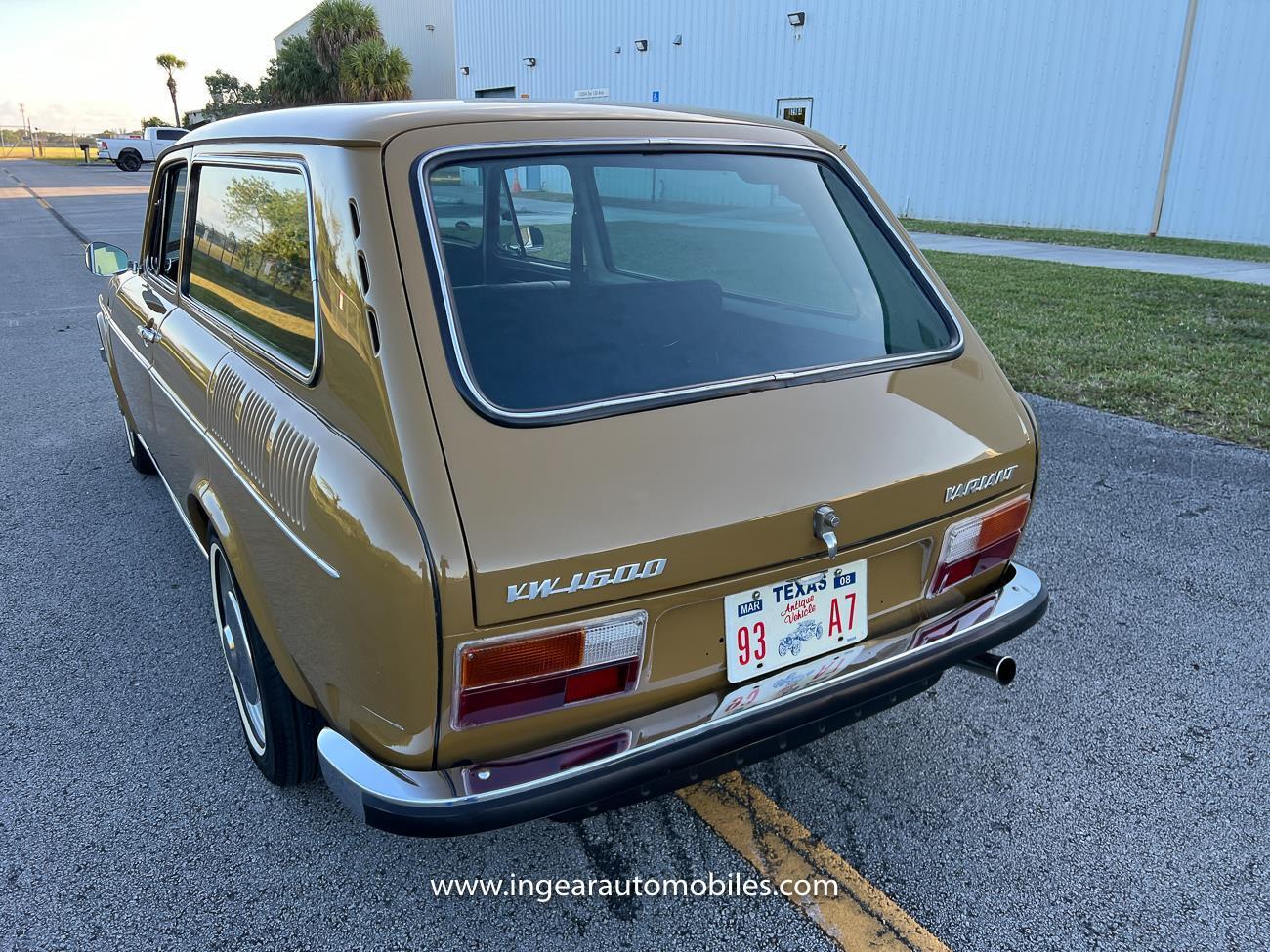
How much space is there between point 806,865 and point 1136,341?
6.65m

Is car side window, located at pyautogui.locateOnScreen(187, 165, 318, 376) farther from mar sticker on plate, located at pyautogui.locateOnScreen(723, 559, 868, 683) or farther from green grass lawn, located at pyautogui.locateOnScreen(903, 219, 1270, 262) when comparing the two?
green grass lawn, located at pyautogui.locateOnScreen(903, 219, 1270, 262)

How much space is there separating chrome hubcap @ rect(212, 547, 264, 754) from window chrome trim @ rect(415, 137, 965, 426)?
3.59 ft

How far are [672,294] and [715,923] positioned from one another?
1522mm

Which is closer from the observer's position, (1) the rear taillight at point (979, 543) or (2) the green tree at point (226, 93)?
(1) the rear taillight at point (979, 543)

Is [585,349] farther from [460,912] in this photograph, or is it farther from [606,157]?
[460,912]

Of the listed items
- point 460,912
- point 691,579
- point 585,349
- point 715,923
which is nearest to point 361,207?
point 585,349

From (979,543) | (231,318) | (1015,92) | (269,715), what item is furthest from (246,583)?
(1015,92)

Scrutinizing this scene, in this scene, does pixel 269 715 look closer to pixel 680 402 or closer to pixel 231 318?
pixel 231 318

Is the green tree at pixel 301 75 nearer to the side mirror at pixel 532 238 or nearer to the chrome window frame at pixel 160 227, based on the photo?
the chrome window frame at pixel 160 227

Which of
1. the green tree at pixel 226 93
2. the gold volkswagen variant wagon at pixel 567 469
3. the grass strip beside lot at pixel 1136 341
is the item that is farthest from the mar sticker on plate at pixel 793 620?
the green tree at pixel 226 93

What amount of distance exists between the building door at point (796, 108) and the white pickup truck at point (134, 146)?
3140cm

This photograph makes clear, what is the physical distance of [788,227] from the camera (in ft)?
8.89

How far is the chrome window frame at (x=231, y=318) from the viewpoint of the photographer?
2.03m

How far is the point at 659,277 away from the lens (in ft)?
8.80
